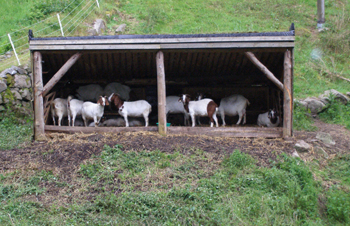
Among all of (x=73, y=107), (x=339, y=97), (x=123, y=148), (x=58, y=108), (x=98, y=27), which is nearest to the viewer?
(x=123, y=148)

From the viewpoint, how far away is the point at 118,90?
1335 centimetres

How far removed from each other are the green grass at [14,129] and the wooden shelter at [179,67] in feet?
2.60

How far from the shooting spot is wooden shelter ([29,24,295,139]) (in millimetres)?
10164

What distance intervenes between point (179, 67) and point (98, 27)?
7.80 m

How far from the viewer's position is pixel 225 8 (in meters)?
23.6

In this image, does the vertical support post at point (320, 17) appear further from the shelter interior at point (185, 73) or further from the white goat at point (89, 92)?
the white goat at point (89, 92)

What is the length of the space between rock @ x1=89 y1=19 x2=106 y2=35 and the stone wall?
16.0 feet

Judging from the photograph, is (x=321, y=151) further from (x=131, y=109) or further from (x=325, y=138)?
(x=131, y=109)

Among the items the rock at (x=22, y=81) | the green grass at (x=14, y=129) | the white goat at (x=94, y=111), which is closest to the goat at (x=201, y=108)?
the white goat at (x=94, y=111)

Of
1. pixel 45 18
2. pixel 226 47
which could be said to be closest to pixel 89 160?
pixel 226 47

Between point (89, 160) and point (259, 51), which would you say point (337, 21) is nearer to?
point (259, 51)

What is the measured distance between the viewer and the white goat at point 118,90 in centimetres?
1329

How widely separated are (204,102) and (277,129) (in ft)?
8.49

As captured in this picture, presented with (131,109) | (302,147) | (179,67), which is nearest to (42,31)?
(131,109)
